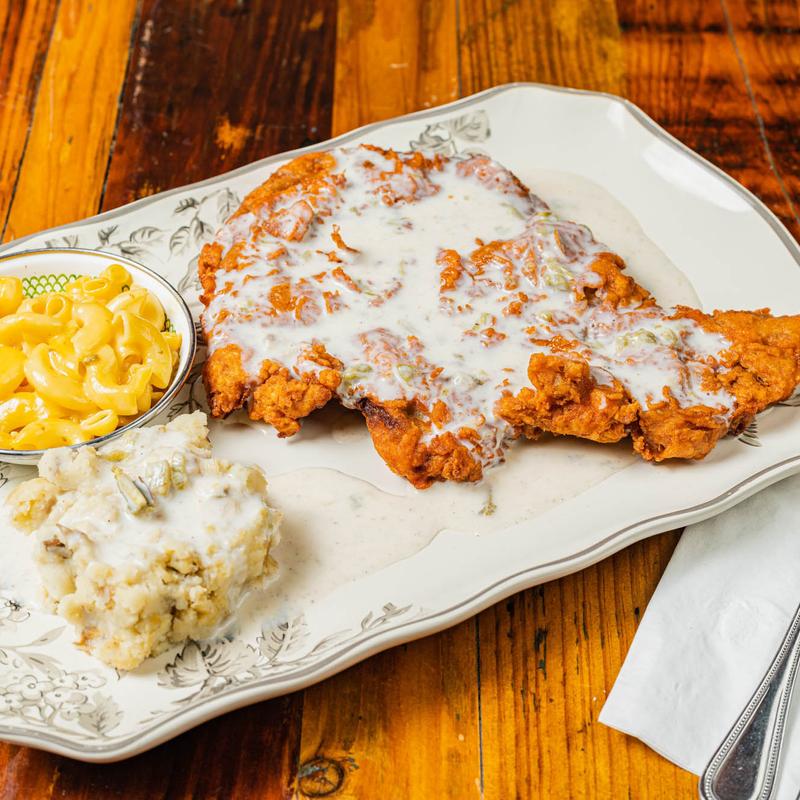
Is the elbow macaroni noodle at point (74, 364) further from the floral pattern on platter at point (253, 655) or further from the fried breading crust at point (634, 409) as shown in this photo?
the fried breading crust at point (634, 409)

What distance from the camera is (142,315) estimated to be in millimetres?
4012

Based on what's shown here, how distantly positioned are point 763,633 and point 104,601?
83.7 inches

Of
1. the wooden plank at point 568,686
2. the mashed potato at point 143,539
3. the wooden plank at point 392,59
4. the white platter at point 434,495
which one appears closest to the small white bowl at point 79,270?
the white platter at point 434,495

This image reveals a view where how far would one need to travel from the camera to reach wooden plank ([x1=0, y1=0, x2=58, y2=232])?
535cm

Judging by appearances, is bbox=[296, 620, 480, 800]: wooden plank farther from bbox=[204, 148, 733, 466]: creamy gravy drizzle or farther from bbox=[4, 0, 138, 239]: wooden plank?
bbox=[4, 0, 138, 239]: wooden plank

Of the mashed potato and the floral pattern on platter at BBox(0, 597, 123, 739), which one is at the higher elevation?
the mashed potato

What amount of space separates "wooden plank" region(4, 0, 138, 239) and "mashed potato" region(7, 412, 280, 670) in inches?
82.4

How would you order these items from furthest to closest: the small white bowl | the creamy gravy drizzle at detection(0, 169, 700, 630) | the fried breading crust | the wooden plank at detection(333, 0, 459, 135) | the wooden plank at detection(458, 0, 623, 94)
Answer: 1. the wooden plank at detection(458, 0, 623, 94)
2. the wooden plank at detection(333, 0, 459, 135)
3. the small white bowl
4. the fried breading crust
5. the creamy gravy drizzle at detection(0, 169, 700, 630)

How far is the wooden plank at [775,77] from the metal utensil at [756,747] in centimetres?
247

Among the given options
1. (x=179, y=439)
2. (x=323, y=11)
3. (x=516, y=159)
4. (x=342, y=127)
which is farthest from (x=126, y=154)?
(x=179, y=439)

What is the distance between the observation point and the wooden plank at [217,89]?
17.7 feet

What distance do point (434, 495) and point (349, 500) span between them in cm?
30

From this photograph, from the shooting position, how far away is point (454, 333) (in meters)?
3.88

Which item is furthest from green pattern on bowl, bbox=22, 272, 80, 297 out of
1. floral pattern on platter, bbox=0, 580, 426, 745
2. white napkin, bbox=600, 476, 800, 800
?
white napkin, bbox=600, 476, 800, 800
